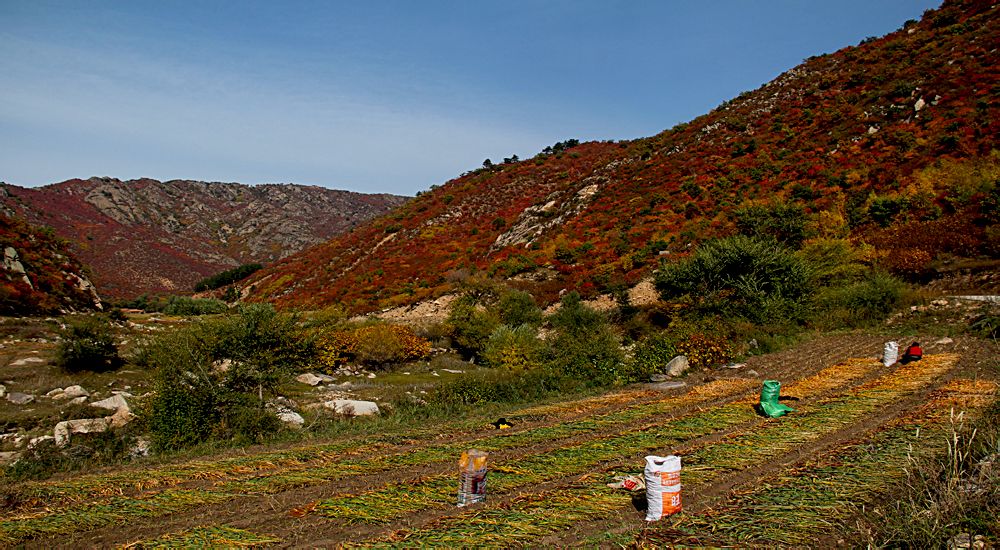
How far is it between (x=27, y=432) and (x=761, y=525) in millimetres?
14494

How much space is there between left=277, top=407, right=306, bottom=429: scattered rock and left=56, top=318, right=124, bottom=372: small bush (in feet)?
27.6

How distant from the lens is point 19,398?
13617 millimetres

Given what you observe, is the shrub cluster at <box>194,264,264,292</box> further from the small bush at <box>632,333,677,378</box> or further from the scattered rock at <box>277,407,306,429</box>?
the small bush at <box>632,333,677,378</box>

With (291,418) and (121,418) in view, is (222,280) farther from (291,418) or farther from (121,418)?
(291,418)

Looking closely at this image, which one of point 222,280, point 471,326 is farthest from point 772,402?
point 222,280

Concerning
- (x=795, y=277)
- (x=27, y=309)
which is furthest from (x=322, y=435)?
(x=27, y=309)

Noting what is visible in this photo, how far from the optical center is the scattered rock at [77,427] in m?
10.4

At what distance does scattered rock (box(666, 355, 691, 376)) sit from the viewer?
16.4 m

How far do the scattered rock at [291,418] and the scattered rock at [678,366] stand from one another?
1092 cm

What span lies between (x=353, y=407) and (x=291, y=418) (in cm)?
180

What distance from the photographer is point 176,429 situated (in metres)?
10.8

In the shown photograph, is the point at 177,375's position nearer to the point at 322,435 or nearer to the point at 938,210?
the point at 322,435

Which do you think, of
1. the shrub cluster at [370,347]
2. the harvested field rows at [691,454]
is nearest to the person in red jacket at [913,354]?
the harvested field rows at [691,454]

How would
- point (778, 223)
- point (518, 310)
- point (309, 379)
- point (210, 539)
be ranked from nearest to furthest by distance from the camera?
point (210, 539) < point (309, 379) < point (518, 310) < point (778, 223)
